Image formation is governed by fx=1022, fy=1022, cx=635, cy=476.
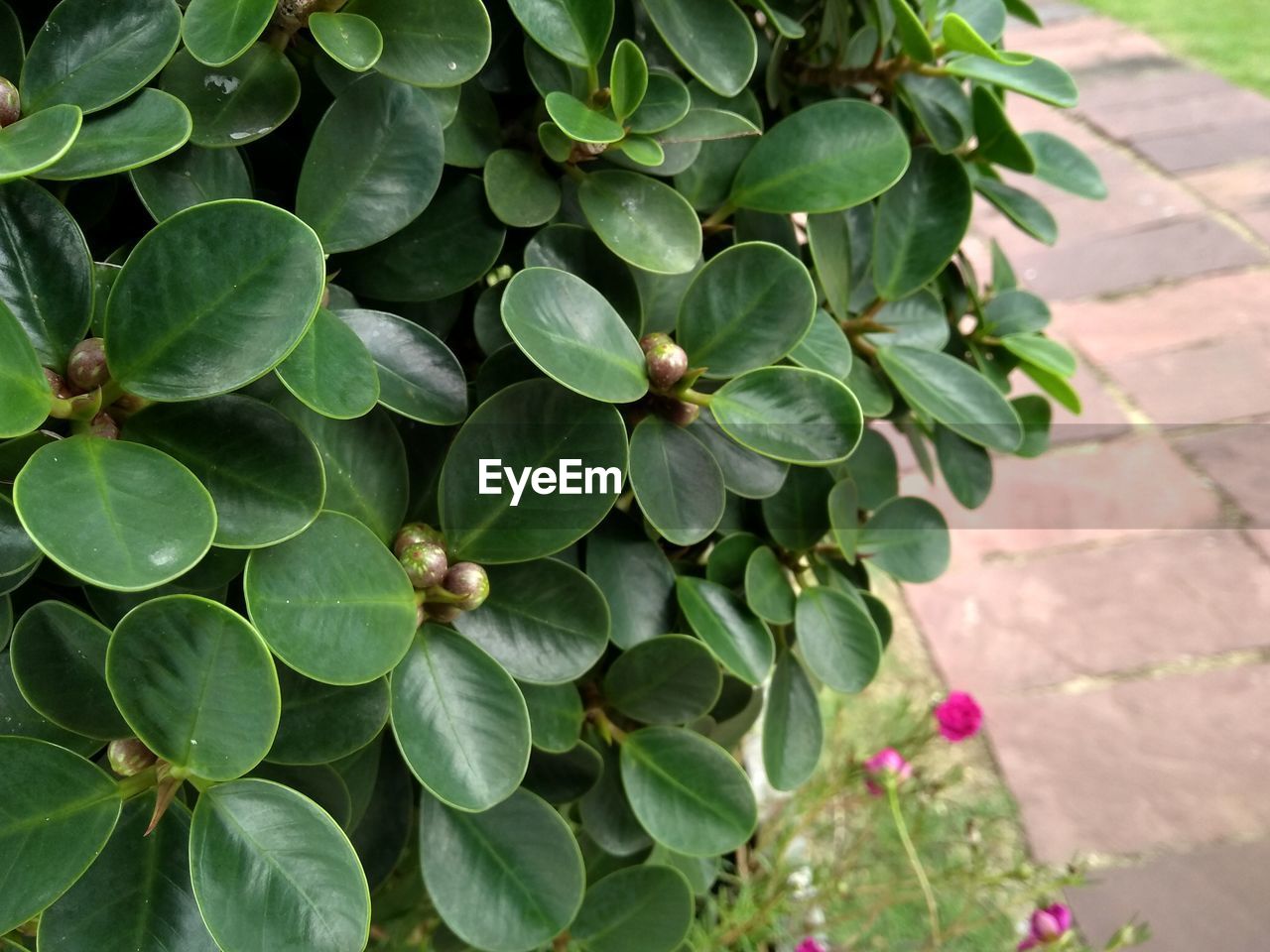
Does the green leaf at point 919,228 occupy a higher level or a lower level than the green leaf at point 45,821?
higher

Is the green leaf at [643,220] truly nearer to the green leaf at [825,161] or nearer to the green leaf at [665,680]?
the green leaf at [825,161]

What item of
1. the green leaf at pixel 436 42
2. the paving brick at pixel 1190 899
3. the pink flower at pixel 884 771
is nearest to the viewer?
the green leaf at pixel 436 42

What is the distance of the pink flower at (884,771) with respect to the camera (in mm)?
1062

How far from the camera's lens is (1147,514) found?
6.07 ft

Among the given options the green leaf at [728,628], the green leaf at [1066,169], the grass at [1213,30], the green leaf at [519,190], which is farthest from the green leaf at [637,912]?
the grass at [1213,30]

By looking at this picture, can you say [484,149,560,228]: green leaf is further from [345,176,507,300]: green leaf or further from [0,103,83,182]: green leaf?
[0,103,83,182]: green leaf

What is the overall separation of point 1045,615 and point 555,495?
152 centimetres

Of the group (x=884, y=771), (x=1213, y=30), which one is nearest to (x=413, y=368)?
(x=884, y=771)

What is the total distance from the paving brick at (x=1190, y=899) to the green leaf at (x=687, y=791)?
41.3 inches

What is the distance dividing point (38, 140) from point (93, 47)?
0.07m

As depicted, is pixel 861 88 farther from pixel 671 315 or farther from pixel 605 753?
pixel 605 753

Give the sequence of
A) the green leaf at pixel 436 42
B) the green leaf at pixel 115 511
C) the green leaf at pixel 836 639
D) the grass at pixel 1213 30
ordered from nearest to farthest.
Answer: the green leaf at pixel 115 511 → the green leaf at pixel 436 42 → the green leaf at pixel 836 639 → the grass at pixel 1213 30

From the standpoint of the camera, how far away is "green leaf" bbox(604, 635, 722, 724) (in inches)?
18.6

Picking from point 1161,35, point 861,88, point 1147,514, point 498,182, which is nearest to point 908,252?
point 861,88
